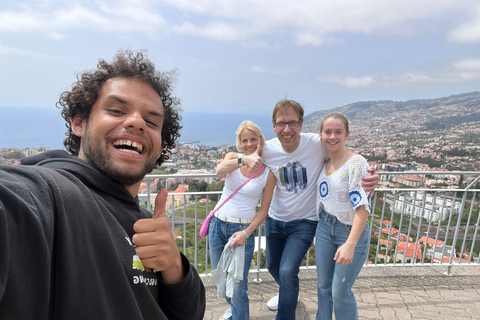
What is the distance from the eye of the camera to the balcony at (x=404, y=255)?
314cm

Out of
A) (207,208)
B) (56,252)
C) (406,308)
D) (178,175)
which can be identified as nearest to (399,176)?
(406,308)

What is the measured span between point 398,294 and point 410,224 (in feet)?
3.30

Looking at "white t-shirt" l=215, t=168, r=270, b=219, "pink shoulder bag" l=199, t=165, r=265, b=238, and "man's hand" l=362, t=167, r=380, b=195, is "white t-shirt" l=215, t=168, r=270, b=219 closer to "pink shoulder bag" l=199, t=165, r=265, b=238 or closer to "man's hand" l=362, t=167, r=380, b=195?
"pink shoulder bag" l=199, t=165, r=265, b=238

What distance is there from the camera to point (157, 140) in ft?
3.74

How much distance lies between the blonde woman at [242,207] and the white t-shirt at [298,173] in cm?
12

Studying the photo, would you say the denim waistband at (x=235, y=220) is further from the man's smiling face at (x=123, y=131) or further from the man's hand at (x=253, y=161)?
the man's smiling face at (x=123, y=131)

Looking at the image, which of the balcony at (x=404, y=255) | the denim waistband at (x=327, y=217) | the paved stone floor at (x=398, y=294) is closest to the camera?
the denim waistband at (x=327, y=217)

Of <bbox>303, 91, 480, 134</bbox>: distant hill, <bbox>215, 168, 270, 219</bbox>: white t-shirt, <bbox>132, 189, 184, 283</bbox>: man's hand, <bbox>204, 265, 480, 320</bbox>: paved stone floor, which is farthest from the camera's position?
<bbox>303, 91, 480, 134</bbox>: distant hill

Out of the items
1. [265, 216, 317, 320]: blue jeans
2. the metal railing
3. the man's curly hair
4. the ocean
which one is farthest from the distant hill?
the man's curly hair

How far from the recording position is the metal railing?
346cm

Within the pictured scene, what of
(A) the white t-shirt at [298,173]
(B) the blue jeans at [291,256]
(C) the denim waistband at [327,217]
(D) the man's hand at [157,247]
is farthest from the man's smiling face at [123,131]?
(B) the blue jeans at [291,256]

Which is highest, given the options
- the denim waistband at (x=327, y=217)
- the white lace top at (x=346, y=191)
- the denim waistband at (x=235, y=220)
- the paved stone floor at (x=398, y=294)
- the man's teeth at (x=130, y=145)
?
the man's teeth at (x=130, y=145)

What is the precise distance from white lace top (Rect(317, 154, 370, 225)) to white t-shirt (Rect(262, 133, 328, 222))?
264 millimetres

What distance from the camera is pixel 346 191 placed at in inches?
85.0
